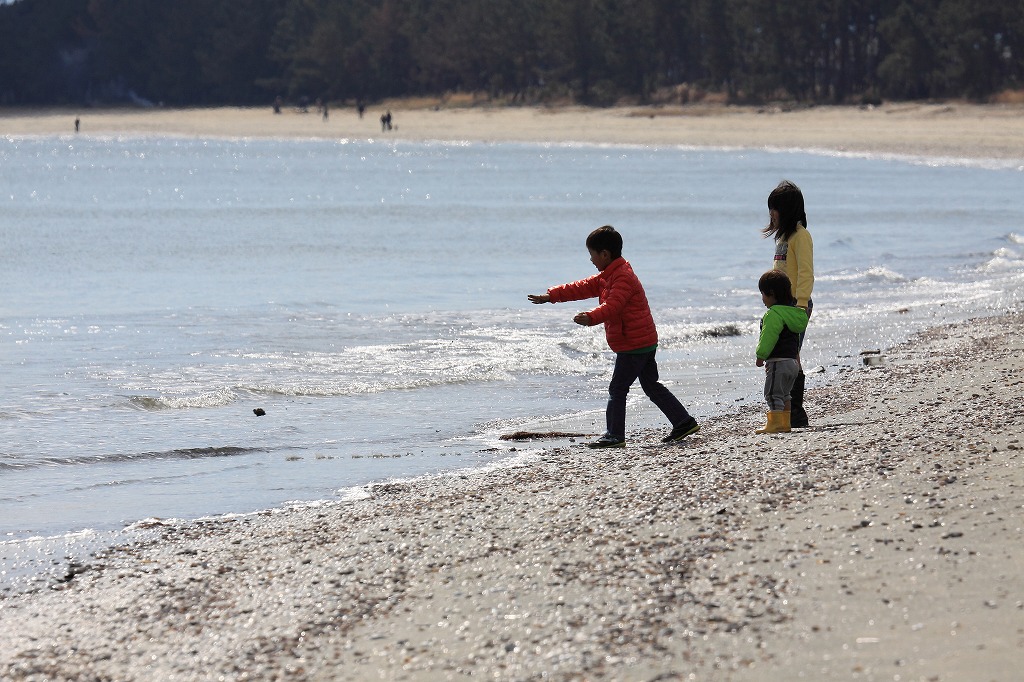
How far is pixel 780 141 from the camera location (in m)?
64.0

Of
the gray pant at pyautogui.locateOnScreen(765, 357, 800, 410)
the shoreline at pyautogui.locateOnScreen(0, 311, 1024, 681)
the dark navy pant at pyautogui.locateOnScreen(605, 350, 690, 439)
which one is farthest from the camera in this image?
the dark navy pant at pyautogui.locateOnScreen(605, 350, 690, 439)

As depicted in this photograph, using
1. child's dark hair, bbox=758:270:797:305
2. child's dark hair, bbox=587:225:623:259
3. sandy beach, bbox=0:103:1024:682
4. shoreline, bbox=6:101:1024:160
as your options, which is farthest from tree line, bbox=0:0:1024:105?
sandy beach, bbox=0:103:1024:682

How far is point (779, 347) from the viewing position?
7.52 metres

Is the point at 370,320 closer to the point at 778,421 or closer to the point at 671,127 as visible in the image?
the point at 778,421

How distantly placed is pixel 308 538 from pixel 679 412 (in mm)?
2663

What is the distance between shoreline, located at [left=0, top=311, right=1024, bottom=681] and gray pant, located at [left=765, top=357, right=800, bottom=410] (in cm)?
64

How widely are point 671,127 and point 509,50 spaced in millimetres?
32303

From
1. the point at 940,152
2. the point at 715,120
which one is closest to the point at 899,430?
the point at 940,152

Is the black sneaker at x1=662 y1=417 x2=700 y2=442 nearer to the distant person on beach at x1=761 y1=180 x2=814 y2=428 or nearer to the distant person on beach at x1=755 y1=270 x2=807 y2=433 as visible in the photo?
the distant person on beach at x1=755 y1=270 x2=807 y2=433

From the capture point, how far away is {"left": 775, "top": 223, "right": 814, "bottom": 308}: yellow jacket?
7.59 meters

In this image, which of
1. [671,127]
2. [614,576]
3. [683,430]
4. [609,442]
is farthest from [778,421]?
[671,127]

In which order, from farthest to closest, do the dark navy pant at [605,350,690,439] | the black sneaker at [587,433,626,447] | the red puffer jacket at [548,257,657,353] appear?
the black sneaker at [587,433,626,447], the dark navy pant at [605,350,690,439], the red puffer jacket at [548,257,657,353]

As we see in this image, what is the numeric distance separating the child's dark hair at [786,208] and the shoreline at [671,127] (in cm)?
4474

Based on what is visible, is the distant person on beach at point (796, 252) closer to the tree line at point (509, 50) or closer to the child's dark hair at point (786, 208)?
the child's dark hair at point (786, 208)
